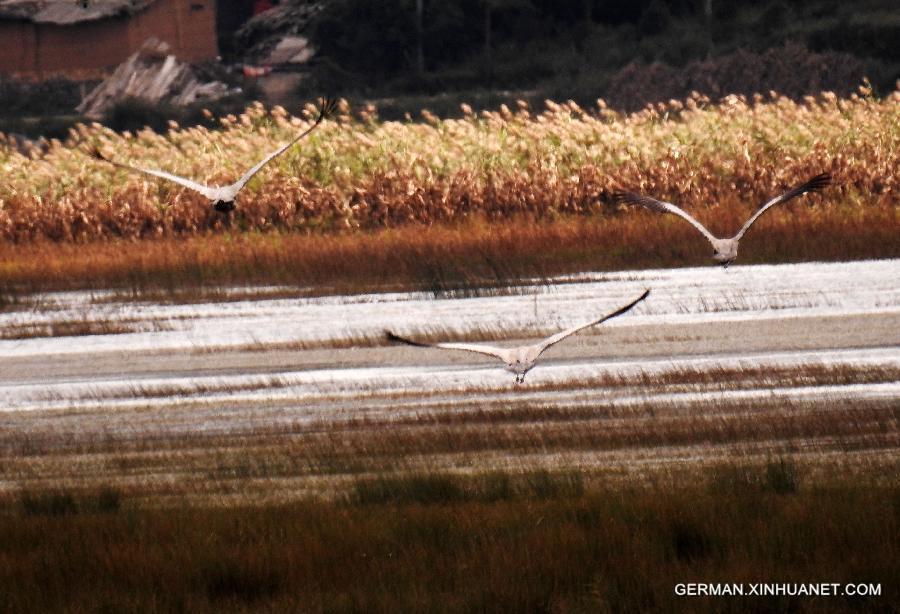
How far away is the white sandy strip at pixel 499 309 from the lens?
16562 millimetres

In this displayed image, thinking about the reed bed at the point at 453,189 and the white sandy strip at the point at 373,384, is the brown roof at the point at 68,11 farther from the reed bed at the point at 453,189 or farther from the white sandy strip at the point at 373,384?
the white sandy strip at the point at 373,384

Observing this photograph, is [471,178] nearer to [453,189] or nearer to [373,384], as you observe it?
[453,189]

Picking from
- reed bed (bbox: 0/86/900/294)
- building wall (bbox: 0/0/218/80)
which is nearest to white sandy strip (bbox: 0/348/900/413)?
reed bed (bbox: 0/86/900/294)

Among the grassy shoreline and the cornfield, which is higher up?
the cornfield

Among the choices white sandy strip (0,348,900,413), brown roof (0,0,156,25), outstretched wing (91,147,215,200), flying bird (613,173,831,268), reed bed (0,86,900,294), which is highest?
brown roof (0,0,156,25)

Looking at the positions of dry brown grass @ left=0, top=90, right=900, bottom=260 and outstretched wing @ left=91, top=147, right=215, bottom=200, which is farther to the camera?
dry brown grass @ left=0, top=90, right=900, bottom=260

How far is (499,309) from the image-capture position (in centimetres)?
1755

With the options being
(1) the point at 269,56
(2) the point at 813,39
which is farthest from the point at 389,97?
(2) the point at 813,39

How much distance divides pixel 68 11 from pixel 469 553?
4236 cm

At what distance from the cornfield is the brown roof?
23159 mm

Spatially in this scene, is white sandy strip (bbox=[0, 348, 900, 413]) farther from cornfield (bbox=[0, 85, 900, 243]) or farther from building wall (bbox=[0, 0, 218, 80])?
building wall (bbox=[0, 0, 218, 80])

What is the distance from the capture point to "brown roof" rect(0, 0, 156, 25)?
47125mm

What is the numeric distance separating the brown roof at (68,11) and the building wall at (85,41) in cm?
37

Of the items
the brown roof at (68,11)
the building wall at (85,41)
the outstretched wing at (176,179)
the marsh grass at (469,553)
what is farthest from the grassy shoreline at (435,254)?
the building wall at (85,41)
